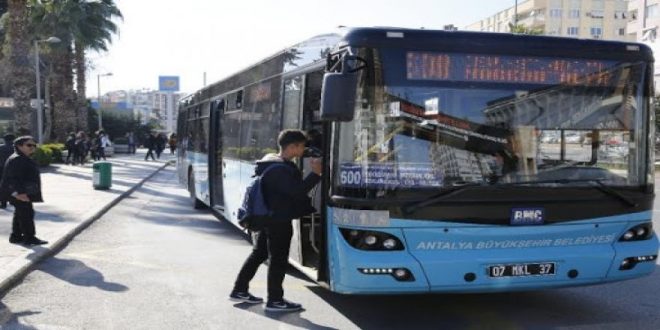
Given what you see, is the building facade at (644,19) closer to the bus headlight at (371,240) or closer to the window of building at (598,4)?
the window of building at (598,4)

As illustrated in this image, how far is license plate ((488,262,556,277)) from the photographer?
5.60m

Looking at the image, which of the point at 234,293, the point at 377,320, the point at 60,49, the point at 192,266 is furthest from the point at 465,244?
the point at 60,49

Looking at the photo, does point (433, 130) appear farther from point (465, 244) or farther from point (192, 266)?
point (192, 266)

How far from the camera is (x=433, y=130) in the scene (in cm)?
549

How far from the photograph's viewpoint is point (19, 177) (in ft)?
30.3

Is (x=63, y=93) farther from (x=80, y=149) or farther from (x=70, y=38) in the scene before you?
(x=80, y=149)

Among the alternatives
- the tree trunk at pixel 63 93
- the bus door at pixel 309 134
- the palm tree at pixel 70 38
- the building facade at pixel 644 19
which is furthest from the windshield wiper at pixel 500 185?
the building facade at pixel 644 19

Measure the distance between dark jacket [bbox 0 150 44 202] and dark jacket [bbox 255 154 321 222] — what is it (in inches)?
180

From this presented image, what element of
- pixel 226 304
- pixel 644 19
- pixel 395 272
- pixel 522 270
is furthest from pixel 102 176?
pixel 644 19

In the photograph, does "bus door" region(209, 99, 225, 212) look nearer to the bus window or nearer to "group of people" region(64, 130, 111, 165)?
the bus window

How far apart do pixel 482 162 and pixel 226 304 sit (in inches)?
113

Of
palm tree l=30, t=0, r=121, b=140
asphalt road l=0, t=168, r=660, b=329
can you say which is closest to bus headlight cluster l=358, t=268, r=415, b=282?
asphalt road l=0, t=168, r=660, b=329

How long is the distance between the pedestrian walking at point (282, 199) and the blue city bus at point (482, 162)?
0.19 m

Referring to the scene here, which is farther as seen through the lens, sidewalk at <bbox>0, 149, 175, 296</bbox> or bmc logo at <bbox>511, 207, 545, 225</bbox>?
sidewalk at <bbox>0, 149, 175, 296</bbox>
